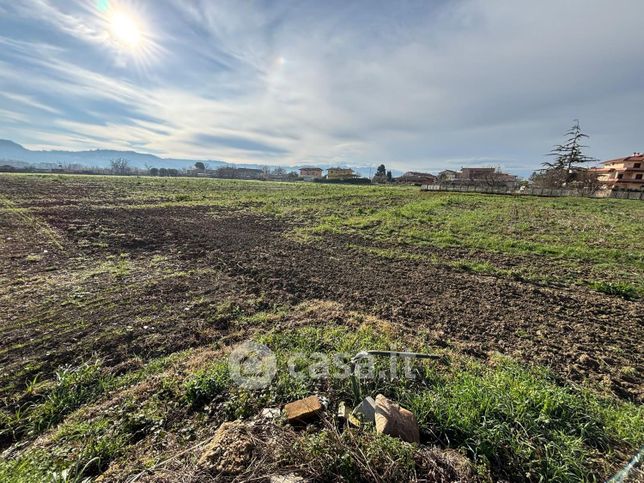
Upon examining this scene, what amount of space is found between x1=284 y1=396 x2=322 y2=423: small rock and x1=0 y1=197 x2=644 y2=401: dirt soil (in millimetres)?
2210

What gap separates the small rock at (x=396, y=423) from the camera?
240 centimetres

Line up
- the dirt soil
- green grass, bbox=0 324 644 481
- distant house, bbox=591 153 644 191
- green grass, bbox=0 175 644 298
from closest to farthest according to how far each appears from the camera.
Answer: green grass, bbox=0 324 644 481 < the dirt soil < green grass, bbox=0 175 644 298 < distant house, bbox=591 153 644 191

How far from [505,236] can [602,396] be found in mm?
9578

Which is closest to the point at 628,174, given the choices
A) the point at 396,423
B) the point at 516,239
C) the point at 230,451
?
the point at 516,239

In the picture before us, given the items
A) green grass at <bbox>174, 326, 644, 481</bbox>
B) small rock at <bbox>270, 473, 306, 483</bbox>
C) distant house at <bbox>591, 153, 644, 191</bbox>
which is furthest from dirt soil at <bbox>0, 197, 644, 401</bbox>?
distant house at <bbox>591, 153, 644, 191</bbox>

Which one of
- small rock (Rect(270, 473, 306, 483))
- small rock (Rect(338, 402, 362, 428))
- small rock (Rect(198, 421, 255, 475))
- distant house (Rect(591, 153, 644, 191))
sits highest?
distant house (Rect(591, 153, 644, 191))

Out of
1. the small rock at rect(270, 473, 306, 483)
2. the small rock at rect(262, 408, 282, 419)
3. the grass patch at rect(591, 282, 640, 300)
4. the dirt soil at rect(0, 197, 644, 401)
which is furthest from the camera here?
the grass patch at rect(591, 282, 640, 300)

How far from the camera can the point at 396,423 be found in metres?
2.44

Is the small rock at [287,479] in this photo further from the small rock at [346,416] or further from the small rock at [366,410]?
the small rock at [366,410]

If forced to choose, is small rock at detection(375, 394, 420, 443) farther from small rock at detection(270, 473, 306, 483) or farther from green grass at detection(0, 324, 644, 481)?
small rock at detection(270, 473, 306, 483)

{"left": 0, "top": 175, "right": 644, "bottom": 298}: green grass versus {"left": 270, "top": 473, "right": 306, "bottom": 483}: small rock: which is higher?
{"left": 0, "top": 175, "right": 644, "bottom": 298}: green grass

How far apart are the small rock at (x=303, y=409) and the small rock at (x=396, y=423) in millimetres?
599

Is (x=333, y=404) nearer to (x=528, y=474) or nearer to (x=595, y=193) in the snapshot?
(x=528, y=474)

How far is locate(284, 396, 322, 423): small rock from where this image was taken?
259 cm
